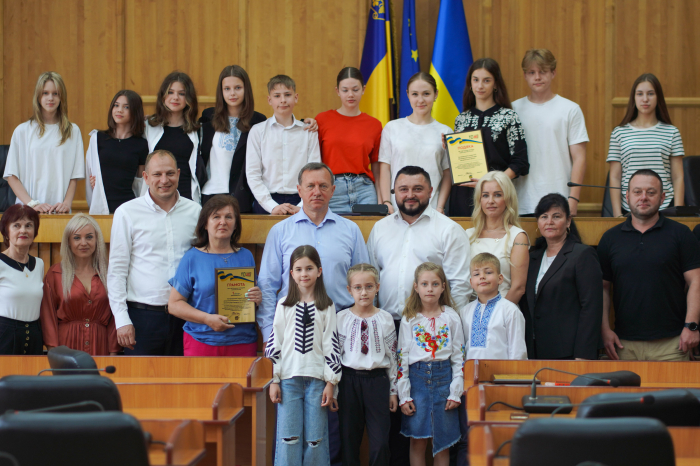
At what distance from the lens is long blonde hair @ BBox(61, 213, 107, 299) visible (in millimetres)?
3789

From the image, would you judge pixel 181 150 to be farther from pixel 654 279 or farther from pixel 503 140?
pixel 654 279

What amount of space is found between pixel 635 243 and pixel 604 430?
2.45 meters

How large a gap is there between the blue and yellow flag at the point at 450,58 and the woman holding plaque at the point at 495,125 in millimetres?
1178

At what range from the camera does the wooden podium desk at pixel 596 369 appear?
3.18 m

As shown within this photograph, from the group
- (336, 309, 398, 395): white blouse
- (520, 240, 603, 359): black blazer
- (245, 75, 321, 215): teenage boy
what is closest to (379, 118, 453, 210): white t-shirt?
(245, 75, 321, 215): teenage boy

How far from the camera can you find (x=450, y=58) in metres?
5.86

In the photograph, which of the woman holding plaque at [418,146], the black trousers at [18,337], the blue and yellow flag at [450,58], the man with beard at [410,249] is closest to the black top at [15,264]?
the black trousers at [18,337]

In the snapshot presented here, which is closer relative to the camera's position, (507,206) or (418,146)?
(507,206)

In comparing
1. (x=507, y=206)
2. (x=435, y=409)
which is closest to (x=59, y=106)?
(x=507, y=206)

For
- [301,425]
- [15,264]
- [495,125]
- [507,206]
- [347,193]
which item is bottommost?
[301,425]

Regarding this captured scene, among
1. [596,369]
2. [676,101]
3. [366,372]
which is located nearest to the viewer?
[596,369]

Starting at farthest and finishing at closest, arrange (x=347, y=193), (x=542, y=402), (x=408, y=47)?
(x=408, y=47), (x=347, y=193), (x=542, y=402)

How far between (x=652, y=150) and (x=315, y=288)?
2.61 metres

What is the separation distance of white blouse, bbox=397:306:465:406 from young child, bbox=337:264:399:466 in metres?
0.05
